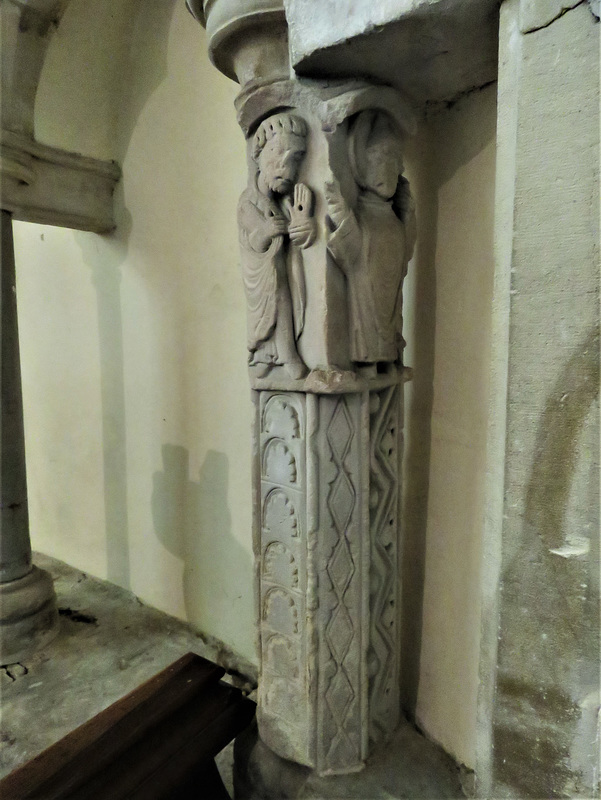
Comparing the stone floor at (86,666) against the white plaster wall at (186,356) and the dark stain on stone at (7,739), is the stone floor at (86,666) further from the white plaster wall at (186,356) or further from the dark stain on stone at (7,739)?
the white plaster wall at (186,356)

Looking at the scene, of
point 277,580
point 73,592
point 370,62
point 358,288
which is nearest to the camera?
point 370,62

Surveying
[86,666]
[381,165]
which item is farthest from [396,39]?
[86,666]

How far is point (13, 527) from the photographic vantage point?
8.30 ft

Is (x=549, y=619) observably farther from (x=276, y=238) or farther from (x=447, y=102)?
(x=447, y=102)

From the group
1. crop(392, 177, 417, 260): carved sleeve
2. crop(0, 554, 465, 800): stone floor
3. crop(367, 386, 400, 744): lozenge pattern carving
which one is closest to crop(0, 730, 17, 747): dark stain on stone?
crop(0, 554, 465, 800): stone floor

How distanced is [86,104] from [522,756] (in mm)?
3034

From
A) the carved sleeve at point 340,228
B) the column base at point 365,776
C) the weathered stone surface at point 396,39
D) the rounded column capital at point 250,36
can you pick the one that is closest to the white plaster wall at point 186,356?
the column base at point 365,776

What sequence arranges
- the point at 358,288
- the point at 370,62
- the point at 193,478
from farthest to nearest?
1. the point at 193,478
2. the point at 358,288
3. the point at 370,62

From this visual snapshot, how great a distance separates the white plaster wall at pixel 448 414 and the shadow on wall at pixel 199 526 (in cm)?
87

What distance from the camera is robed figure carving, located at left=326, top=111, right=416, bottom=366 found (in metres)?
1.40

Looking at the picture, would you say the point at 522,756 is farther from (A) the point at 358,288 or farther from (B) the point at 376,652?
(A) the point at 358,288

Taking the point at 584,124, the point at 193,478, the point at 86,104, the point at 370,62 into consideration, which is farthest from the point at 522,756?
the point at 86,104

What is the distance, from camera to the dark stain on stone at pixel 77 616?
9.00 ft

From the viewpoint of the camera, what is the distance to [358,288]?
146 centimetres
